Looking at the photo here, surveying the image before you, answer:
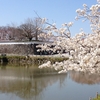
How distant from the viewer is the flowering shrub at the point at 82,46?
84.3 inches

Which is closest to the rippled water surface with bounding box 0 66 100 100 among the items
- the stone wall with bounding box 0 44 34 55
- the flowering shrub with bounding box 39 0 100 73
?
the flowering shrub with bounding box 39 0 100 73

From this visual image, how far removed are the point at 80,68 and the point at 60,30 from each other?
723mm

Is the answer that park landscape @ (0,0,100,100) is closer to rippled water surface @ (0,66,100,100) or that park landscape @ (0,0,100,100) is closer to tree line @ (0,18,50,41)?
rippled water surface @ (0,66,100,100)

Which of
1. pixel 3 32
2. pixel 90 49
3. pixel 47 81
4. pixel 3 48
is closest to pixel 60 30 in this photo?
pixel 90 49

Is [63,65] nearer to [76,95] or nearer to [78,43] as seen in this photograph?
[78,43]

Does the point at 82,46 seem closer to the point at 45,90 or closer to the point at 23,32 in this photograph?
the point at 45,90

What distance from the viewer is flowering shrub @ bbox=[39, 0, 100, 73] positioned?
7.02 feet

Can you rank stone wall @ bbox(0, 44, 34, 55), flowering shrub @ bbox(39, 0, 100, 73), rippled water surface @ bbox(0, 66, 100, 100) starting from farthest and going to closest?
stone wall @ bbox(0, 44, 34, 55) → rippled water surface @ bbox(0, 66, 100, 100) → flowering shrub @ bbox(39, 0, 100, 73)

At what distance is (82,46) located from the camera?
2.56 metres

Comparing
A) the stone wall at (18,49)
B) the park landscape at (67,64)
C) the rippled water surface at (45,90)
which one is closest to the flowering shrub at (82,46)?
the park landscape at (67,64)

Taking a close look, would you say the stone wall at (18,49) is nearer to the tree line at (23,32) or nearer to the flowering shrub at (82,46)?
the tree line at (23,32)

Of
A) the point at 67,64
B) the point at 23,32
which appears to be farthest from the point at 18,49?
the point at 67,64

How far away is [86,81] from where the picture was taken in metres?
8.05

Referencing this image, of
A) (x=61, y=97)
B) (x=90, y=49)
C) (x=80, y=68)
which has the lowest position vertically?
(x=61, y=97)
